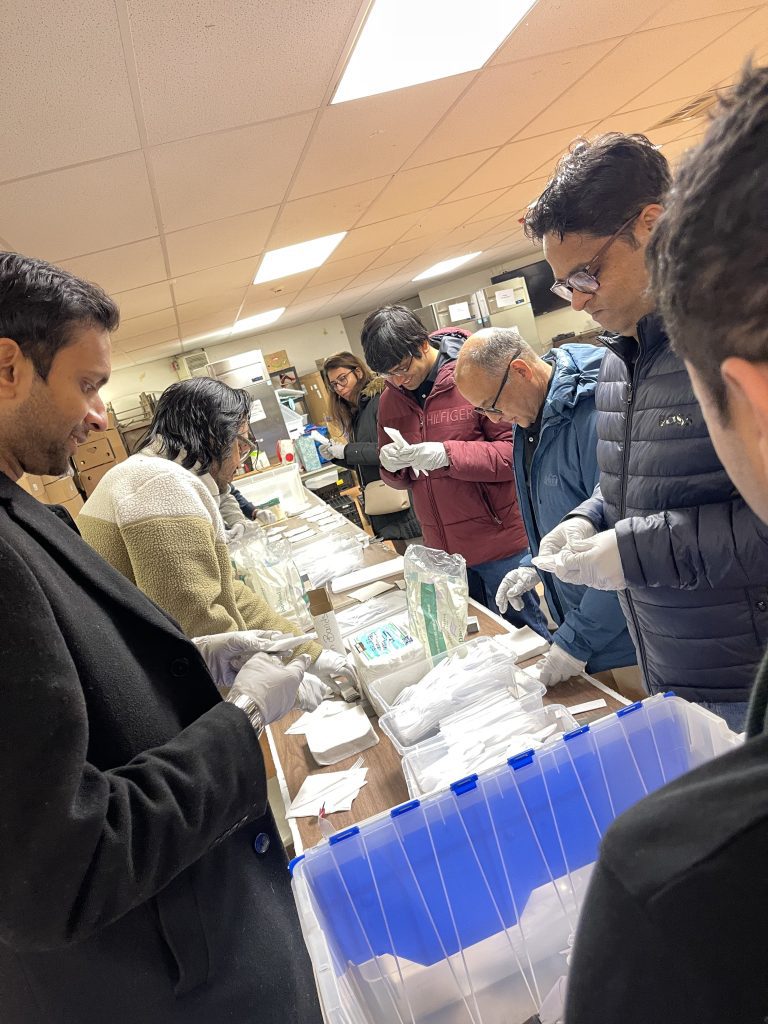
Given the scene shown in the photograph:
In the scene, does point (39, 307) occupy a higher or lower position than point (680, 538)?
higher

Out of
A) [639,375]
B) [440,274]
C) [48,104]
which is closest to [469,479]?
[639,375]

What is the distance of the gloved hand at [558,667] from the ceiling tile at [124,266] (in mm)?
3542

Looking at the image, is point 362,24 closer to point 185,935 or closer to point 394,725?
point 394,725

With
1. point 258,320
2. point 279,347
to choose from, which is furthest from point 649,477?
point 279,347

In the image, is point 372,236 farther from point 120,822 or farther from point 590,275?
point 120,822

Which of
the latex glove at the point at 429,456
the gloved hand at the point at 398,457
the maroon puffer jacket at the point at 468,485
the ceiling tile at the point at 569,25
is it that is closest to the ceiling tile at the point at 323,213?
the ceiling tile at the point at 569,25

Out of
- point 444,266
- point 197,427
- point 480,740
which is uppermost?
point 444,266

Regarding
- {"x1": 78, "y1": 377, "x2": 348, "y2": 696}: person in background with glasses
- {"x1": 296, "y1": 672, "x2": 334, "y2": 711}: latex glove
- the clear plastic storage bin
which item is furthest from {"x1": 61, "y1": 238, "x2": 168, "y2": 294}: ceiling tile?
the clear plastic storage bin

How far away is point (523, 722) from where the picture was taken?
1162mm

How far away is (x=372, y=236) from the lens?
233 inches

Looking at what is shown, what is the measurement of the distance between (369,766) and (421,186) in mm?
4584

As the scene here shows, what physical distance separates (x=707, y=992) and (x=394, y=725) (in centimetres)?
96

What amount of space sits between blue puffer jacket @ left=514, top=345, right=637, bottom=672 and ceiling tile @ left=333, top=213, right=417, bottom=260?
4.21 metres

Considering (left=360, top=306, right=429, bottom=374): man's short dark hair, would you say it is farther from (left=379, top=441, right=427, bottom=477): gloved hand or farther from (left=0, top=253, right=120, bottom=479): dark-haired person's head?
(left=0, top=253, right=120, bottom=479): dark-haired person's head
